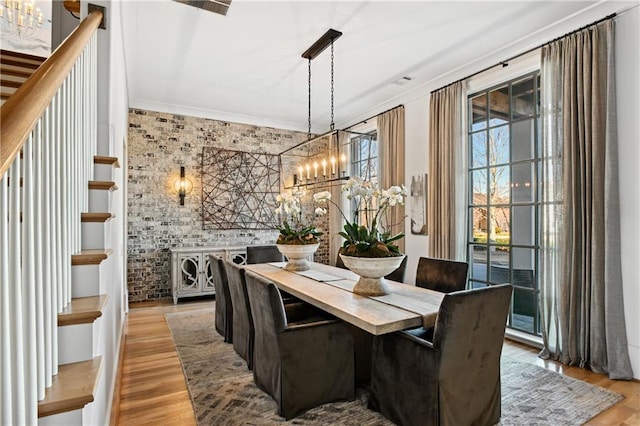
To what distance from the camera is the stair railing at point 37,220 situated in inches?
31.6

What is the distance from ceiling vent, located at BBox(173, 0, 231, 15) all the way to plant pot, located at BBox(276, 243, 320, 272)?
7.21 ft

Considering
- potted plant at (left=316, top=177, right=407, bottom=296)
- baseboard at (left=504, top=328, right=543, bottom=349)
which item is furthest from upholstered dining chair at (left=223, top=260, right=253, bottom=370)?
baseboard at (left=504, top=328, right=543, bottom=349)

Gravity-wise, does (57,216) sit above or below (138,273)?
above

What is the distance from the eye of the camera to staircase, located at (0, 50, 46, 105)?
93.0 inches

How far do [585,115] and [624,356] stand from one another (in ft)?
6.38

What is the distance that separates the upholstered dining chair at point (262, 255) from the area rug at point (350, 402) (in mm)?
1435

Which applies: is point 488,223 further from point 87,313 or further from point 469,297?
point 87,313

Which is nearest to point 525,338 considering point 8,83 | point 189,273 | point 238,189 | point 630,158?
point 630,158

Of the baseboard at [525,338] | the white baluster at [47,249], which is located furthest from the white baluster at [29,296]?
the baseboard at [525,338]

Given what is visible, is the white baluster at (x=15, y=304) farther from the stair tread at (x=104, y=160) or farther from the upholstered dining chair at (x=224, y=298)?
the upholstered dining chair at (x=224, y=298)

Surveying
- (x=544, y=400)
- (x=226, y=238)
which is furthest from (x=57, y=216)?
(x=226, y=238)

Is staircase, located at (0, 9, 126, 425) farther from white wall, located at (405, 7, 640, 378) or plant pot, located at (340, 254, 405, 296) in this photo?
white wall, located at (405, 7, 640, 378)

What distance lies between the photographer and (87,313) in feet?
4.35

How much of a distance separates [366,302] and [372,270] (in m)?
0.24
